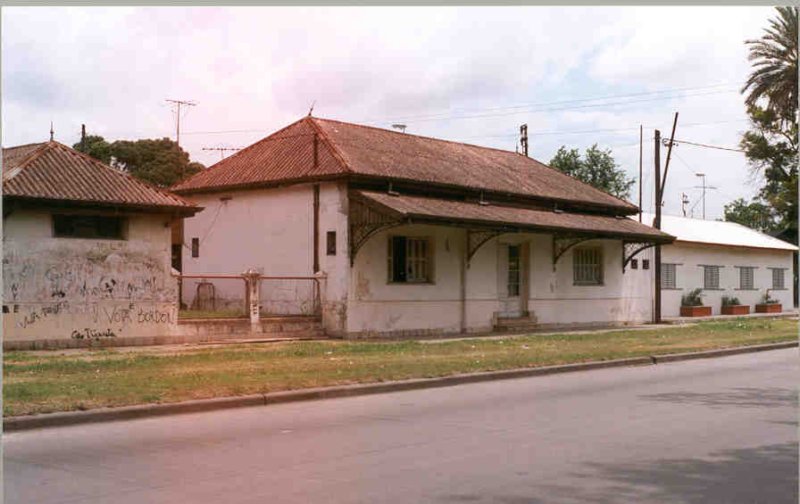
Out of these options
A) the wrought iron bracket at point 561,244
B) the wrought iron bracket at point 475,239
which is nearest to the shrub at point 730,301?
the wrought iron bracket at point 561,244

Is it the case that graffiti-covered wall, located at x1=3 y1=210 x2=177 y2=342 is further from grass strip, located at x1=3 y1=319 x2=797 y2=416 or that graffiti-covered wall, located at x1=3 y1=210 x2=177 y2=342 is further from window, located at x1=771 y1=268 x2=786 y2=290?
window, located at x1=771 y1=268 x2=786 y2=290

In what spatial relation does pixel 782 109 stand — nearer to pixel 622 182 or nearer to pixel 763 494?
pixel 763 494

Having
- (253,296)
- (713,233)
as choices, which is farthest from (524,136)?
(253,296)

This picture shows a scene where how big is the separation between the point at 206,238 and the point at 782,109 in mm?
17771

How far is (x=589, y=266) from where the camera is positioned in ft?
116

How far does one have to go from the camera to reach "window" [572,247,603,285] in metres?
34.5

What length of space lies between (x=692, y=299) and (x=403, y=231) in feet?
68.4

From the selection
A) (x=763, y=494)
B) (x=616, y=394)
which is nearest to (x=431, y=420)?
(x=616, y=394)

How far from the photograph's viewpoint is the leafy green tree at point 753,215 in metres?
67.2

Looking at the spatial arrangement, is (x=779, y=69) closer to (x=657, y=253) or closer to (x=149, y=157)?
(x=657, y=253)

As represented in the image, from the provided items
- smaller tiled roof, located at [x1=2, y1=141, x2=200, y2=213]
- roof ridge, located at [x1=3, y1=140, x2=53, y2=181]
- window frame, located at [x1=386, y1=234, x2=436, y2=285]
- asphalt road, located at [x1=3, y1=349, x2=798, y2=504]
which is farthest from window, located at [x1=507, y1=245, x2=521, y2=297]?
asphalt road, located at [x1=3, y1=349, x2=798, y2=504]

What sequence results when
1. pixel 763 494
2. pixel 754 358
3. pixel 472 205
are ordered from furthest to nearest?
pixel 472 205 < pixel 754 358 < pixel 763 494

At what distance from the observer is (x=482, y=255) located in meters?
30.2

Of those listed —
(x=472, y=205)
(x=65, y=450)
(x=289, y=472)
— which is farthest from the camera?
(x=472, y=205)
